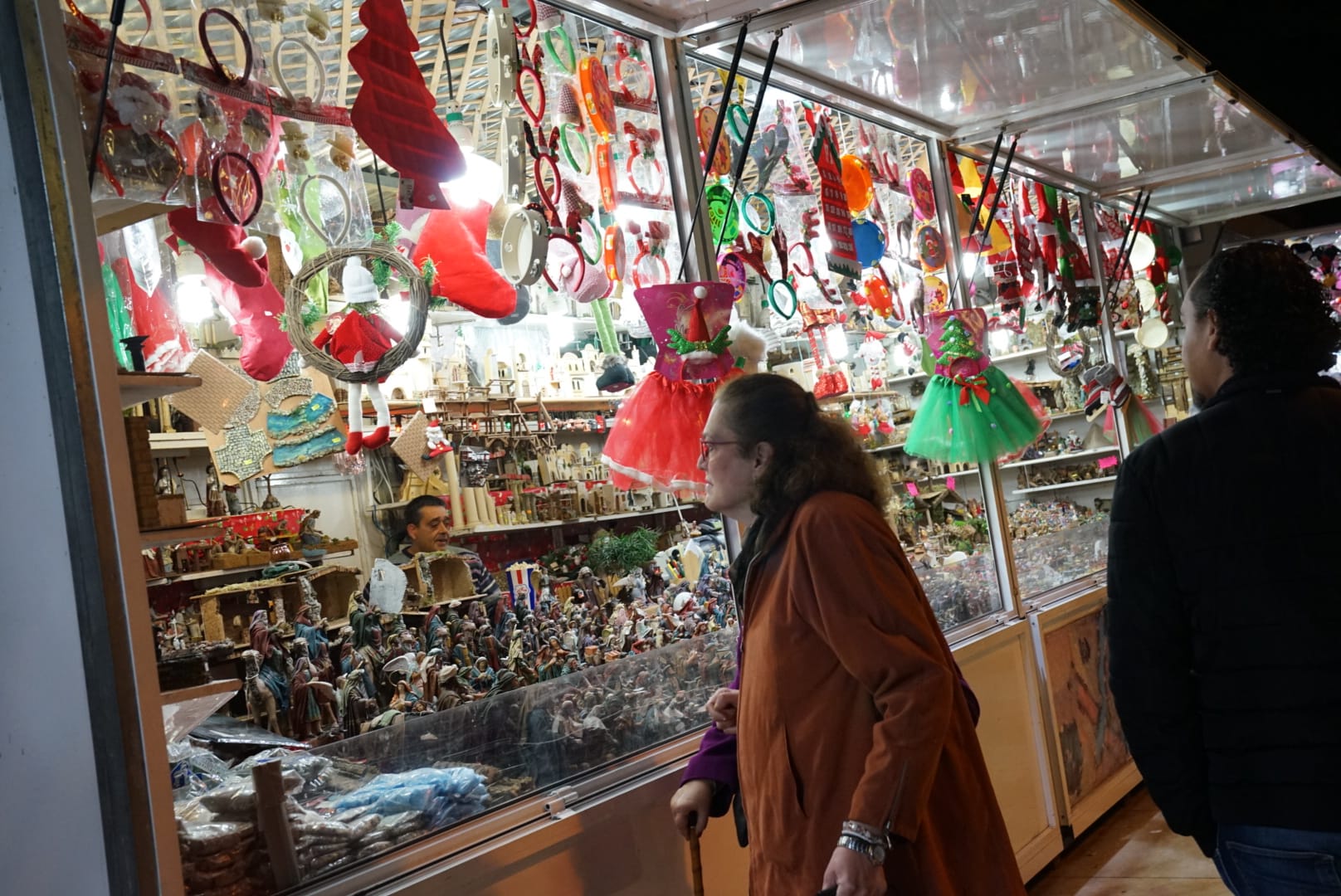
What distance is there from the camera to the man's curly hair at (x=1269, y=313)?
1843mm

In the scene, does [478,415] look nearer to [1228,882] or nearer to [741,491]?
[741,491]

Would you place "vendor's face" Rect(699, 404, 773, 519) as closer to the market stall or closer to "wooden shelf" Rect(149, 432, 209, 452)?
the market stall

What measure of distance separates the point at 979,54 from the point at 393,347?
223cm

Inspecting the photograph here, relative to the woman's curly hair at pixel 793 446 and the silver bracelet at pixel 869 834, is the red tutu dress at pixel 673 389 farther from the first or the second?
the silver bracelet at pixel 869 834

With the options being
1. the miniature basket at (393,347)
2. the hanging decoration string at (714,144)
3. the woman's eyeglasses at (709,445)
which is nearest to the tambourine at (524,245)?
the miniature basket at (393,347)

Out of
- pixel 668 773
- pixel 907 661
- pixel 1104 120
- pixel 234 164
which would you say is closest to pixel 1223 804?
pixel 907 661

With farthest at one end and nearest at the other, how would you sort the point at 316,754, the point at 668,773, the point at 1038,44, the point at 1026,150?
the point at 1026,150 < the point at 1038,44 < the point at 668,773 < the point at 316,754

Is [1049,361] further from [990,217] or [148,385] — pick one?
[148,385]

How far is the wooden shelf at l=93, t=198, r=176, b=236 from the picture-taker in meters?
1.78

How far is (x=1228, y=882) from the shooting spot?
1807 millimetres

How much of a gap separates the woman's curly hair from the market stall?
713 mm

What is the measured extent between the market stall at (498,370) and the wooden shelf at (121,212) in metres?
0.01

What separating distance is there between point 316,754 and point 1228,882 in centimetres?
159

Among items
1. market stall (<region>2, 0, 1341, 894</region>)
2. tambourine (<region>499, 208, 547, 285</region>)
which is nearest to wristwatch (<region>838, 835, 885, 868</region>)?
market stall (<region>2, 0, 1341, 894</region>)
